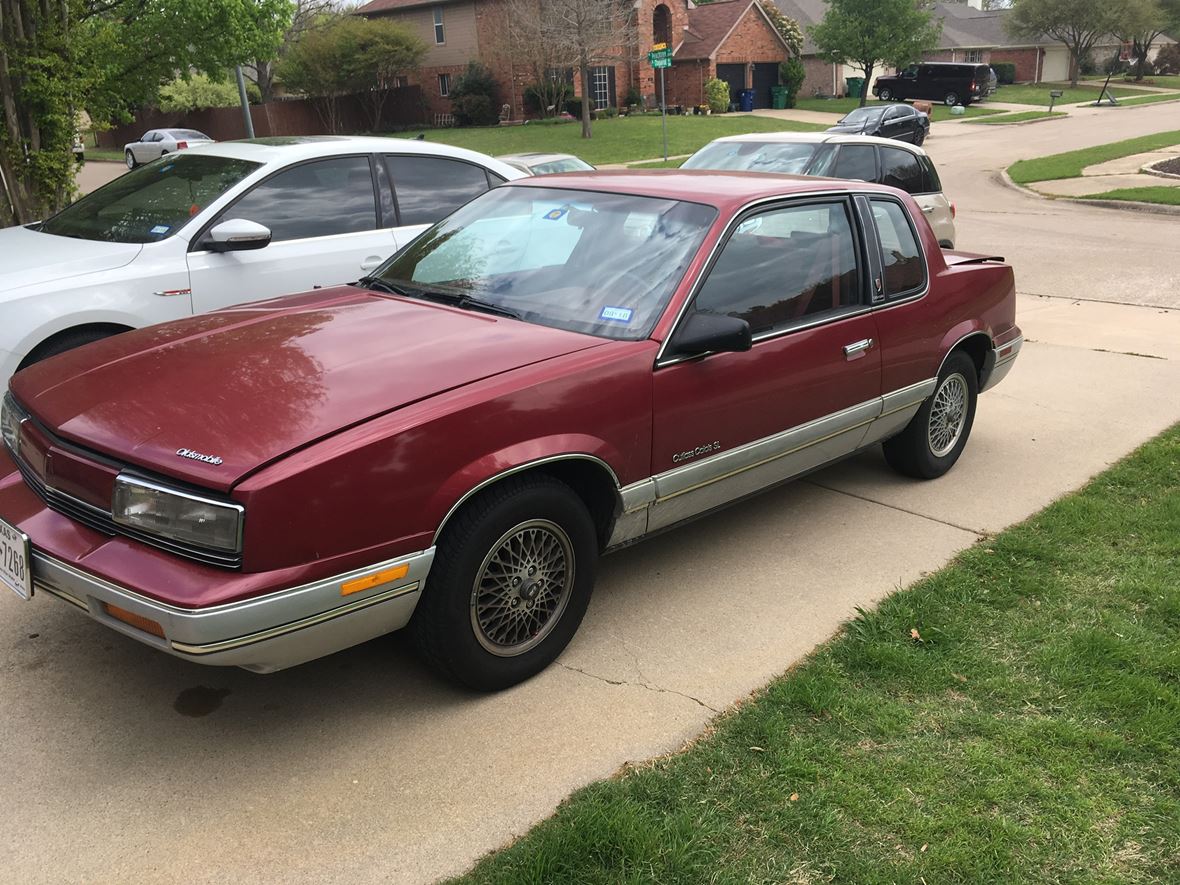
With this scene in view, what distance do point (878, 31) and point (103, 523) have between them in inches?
1796

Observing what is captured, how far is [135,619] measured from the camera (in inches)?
111

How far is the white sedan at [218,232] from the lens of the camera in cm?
510

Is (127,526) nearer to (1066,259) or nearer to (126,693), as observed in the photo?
(126,693)

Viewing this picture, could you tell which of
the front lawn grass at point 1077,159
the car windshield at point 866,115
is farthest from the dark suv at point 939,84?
the car windshield at point 866,115

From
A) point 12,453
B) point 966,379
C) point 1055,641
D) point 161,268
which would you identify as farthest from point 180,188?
point 1055,641

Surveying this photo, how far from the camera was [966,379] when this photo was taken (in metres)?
5.64

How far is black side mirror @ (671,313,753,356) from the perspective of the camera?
12.2ft

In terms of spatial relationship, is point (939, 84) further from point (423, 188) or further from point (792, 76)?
point (423, 188)

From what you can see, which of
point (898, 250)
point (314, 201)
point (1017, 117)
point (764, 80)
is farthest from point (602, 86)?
point (898, 250)

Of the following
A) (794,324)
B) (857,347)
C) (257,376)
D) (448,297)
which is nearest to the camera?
(257,376)

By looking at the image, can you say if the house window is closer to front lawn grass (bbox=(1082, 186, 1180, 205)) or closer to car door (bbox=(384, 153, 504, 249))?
front lawn grass (bbox=(1082, 186, 1180, 205))

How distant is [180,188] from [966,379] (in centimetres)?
471

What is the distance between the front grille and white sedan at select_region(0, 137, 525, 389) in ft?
6.41

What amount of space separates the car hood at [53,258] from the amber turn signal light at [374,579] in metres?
3.19
